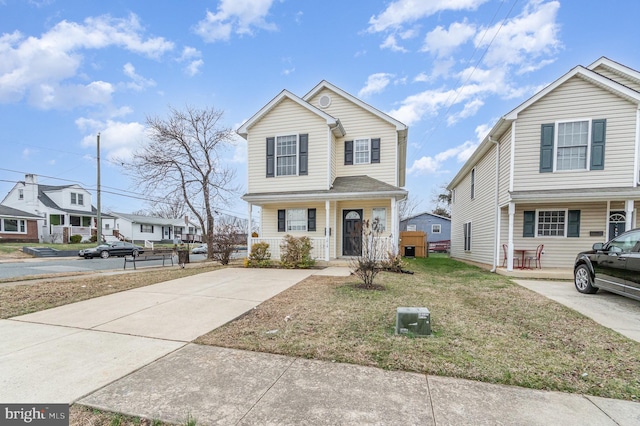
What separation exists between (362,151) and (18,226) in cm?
3688

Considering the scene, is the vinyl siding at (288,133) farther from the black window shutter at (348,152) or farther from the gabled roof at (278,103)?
the black window shutter at (348,152)

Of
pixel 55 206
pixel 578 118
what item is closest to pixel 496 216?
pixel 578 118

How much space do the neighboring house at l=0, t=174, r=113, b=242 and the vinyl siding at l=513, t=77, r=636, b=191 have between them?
136ft

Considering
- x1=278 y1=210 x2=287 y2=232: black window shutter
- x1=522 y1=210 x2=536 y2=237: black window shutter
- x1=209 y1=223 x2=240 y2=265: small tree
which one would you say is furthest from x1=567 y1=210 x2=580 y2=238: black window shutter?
x1=209 y1=223 x2=240 y2=265: small tree

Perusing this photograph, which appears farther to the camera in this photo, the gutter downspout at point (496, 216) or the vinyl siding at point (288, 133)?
the vinyl siding at point (288, 133)

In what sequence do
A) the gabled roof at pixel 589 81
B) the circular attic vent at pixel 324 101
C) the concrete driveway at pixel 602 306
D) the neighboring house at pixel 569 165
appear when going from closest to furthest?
the concrete driveway at pixel 602 306 < the gabled roof at pixel 589 81 < the neighboring house at pixel 569 165 < the circular attic vent at pixel 324 101

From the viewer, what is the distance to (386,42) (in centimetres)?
1441

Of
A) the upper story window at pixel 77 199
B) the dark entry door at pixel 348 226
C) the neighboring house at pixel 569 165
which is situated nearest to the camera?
the neighboring house at pixel 569 165

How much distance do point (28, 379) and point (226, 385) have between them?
208cm

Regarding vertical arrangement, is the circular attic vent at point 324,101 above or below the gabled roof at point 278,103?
above

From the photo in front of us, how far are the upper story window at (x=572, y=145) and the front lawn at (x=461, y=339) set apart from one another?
6429 millimetres

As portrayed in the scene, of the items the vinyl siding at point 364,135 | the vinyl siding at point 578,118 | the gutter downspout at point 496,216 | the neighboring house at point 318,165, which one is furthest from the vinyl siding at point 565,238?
the vinyl siding at point 364,135

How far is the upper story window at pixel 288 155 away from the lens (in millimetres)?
12852

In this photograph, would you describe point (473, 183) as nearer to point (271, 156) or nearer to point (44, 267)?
point (271, 156)
